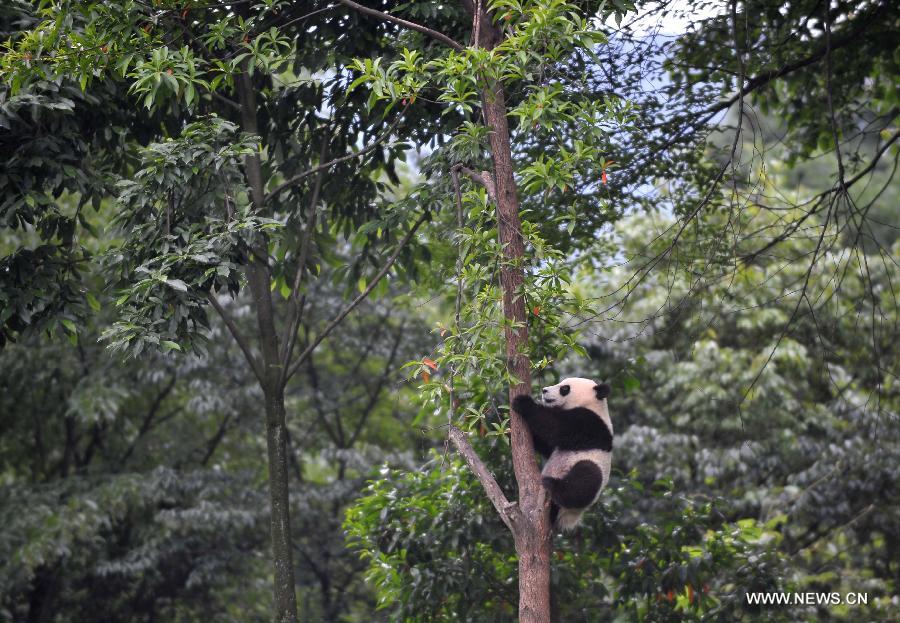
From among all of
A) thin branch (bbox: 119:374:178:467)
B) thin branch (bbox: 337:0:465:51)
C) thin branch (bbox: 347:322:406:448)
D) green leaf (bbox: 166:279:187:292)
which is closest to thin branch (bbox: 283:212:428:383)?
green leaf (bbox: 166:279:187:292)

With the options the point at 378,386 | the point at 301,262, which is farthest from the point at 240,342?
the point at 378,386

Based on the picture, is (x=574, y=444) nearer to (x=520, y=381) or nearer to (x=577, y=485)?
(x=577, y=485)

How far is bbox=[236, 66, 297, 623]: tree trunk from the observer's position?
5738 mm

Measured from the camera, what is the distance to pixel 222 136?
5.26 m

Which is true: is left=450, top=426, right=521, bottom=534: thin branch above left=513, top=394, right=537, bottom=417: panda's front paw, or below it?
below

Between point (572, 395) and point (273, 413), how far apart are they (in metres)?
2.12

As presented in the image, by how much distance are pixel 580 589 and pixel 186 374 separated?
6.62 metres

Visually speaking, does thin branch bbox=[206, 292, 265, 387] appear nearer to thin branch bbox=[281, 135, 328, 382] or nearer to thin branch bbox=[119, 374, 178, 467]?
thin branch bbox=[281, 135, 328, 382]

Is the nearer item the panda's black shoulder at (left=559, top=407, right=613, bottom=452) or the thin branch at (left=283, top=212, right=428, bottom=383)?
the panda's black shoulder at (left=559, top=407, right=613, bottom=452)

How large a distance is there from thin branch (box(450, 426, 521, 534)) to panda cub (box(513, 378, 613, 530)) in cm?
47

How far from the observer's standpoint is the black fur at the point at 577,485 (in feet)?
15.5

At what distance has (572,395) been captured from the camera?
16.1 feet

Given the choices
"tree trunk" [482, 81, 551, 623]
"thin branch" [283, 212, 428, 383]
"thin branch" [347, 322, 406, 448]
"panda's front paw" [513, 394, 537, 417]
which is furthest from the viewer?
"thin branch" [347, 322, 406, 448]

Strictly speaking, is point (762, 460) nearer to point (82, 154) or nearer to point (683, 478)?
point (683, 478)
